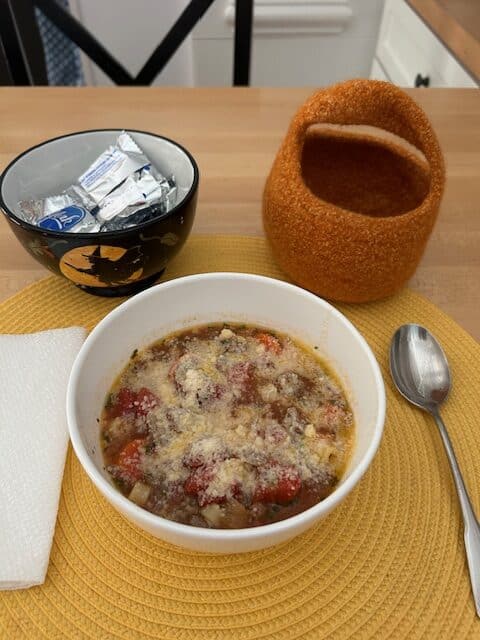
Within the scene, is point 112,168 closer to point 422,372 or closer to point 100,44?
point 422,372

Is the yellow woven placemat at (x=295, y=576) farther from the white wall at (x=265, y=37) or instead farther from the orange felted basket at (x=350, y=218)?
the white wall at (x=265, y=37)

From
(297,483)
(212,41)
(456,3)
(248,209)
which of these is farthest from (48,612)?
(212,41)

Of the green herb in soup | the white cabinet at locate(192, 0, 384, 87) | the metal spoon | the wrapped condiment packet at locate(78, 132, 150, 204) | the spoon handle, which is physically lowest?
the white cabinet at locate(192, 0, 384, 87)

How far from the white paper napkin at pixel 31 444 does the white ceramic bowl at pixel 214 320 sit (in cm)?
7

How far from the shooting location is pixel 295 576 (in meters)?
0.53

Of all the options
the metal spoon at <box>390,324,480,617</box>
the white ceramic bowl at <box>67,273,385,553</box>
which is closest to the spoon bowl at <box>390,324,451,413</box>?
the metal spoon at <box>390,324,480,617</box>

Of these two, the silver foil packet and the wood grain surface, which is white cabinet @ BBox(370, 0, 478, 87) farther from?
the silver foil packet

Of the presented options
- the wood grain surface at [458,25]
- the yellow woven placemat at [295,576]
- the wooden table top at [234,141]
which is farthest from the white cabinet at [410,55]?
the yellow woven placemat at [295,576]

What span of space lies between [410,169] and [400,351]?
30 cm

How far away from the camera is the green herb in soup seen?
53 cm

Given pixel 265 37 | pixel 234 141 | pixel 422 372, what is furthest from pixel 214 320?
pixel 265 37

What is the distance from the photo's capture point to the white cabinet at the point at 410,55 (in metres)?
1.79

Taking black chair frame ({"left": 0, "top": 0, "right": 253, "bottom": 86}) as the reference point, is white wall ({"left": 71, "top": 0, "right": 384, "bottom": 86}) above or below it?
below

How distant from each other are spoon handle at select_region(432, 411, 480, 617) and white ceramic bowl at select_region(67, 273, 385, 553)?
4.6 inches
